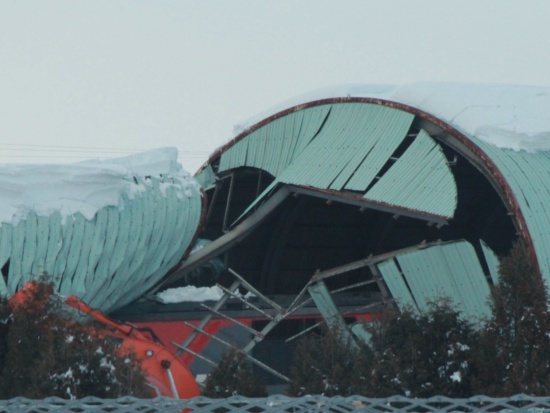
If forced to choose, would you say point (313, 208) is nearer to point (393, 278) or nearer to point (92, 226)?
point (393, 278)

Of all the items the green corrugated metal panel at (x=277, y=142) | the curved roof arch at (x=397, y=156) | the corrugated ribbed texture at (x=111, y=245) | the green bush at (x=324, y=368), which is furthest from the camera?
the green corrugated metal panel at (x=277, y=142)

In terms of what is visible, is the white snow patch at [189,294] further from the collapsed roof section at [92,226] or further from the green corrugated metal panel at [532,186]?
the green corrugated metal panel at [532,186]

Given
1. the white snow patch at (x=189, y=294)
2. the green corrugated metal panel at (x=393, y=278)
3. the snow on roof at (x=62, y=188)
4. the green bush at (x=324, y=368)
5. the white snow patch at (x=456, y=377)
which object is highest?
the snow on roof at (x=62, y=188)

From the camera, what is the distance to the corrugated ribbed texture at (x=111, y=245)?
23766 millimetres

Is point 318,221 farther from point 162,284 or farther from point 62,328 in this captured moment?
point 62,328

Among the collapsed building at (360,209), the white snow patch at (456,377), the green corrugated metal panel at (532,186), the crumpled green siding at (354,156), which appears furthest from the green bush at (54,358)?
the green corrugated metal panel at (532,186)

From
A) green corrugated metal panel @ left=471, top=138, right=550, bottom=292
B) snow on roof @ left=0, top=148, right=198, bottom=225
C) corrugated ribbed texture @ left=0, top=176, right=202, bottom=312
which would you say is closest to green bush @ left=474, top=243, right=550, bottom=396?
green corrugated metal panel @ left=471, top=138, right=550, bottom=292

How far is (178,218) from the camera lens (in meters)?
26.4

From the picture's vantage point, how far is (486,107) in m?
25.6

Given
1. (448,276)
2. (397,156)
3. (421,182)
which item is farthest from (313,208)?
(448,276)

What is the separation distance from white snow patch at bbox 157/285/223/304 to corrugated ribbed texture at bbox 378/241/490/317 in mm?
6633

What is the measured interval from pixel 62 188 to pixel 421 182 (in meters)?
7.49

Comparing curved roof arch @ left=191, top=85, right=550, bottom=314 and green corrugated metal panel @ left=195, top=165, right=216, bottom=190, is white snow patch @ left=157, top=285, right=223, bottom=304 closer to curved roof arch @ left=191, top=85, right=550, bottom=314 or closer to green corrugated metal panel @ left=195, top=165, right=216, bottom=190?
curved roof arch @ left=191, top=85, right=550, bottom=314

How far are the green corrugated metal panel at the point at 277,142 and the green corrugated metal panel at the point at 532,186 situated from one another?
508 centimetres
